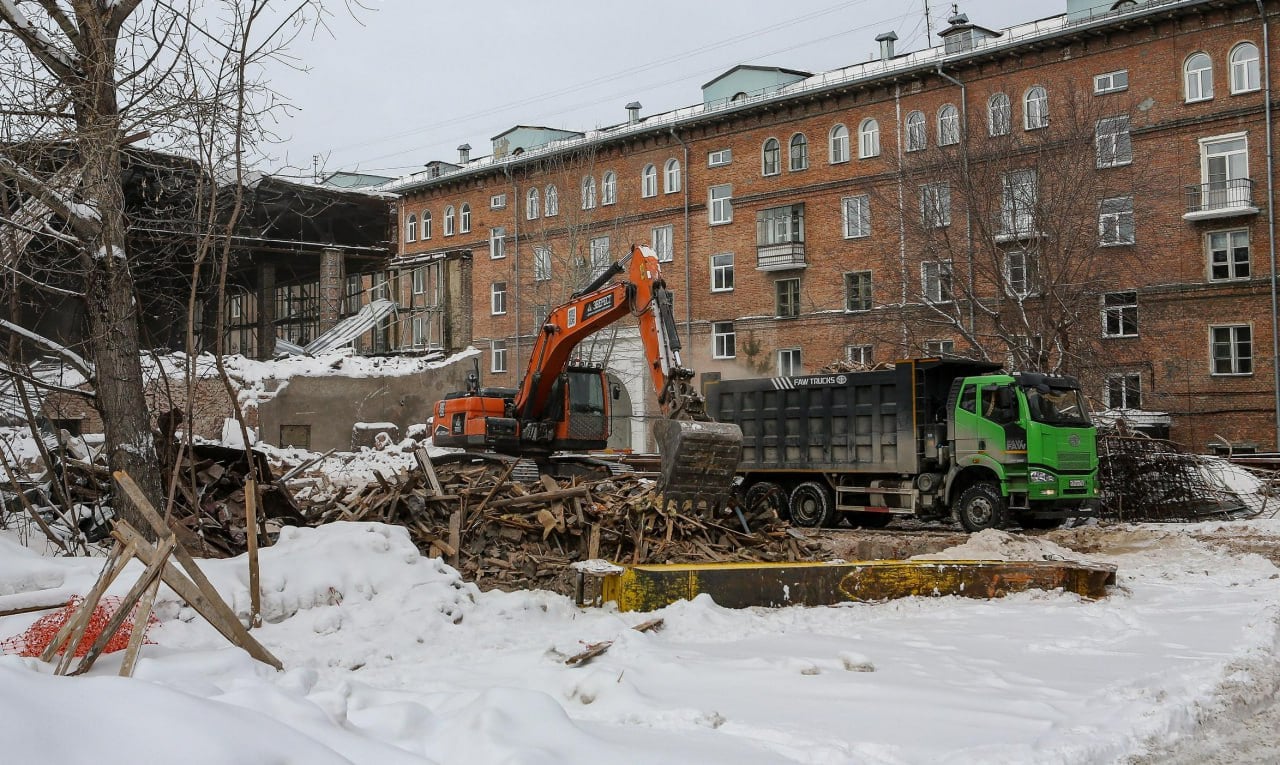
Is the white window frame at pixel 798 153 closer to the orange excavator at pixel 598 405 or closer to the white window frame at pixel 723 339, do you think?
the white window frame at pixel 723 339

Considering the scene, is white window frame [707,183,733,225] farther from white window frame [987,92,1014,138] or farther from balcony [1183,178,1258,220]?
balcony [1183,178,1258,220]

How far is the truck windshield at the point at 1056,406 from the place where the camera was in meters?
17.2

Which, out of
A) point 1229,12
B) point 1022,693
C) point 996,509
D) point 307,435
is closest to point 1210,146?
point 1229,12

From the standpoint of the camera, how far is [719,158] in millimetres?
41781

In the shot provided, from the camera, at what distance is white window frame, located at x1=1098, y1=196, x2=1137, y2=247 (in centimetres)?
2798

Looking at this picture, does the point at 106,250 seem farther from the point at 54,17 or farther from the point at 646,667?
the point at 646,667

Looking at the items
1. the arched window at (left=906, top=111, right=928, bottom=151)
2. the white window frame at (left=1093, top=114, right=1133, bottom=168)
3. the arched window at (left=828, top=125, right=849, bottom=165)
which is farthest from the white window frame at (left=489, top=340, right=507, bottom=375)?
the white window frame at (left=1093, top=114, right=1133, bottom=168)

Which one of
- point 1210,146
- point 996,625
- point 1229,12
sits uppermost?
point 1229,12

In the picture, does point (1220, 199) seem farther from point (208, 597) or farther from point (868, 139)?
point (208, 597)

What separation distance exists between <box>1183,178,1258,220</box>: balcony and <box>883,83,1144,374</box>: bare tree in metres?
2.12

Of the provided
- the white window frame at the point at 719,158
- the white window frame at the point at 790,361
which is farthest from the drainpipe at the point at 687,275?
the white window frame at the point at 790,361

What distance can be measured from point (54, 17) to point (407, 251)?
4710cm

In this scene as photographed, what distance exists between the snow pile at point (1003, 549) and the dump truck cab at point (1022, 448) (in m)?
2.57

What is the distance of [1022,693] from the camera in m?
6.70
